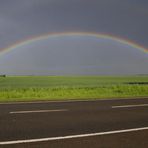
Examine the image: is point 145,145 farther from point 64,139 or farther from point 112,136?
point 64,139

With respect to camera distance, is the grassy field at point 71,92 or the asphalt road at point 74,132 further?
the grassy field at point 71,92

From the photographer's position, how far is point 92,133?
7.75m

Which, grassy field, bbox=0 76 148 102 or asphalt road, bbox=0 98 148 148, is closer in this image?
asphalt road, bbox=0 98 148 148

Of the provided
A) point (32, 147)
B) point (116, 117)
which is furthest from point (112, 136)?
point (116, 117)

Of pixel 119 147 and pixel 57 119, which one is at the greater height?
pixel 57 119

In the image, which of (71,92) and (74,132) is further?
(71,92)

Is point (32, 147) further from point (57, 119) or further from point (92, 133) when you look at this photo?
point (57, 119)

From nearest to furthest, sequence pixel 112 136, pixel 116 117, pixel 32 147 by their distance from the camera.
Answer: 1. pixel 32 147
2. pixel 112 136
3. pixel 116 117

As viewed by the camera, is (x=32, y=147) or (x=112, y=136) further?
(x=112, y=136)

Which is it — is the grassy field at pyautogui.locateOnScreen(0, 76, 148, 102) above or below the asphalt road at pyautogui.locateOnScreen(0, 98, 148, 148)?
above

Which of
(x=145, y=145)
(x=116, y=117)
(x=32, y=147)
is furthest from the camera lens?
(x=116, y=117)

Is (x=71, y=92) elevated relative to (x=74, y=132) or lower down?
elevated

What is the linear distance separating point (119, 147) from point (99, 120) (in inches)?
142

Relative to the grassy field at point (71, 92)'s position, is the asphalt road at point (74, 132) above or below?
below
